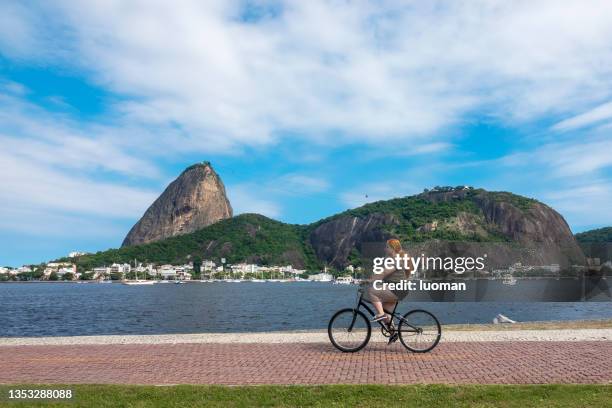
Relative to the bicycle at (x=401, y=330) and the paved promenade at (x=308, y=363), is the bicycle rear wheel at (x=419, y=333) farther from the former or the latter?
the paved promenade at (x=308, y=363)

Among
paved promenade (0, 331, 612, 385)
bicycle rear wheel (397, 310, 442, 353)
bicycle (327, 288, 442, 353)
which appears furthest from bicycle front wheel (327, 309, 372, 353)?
bicycle rear wheel (397, 310, 442, 353)

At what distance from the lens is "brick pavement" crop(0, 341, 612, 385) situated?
915cm

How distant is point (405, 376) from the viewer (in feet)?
30.4

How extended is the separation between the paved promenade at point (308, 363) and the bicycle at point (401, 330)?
23 centimetres

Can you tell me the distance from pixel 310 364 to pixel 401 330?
93.9 inches

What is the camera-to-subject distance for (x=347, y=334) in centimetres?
1215

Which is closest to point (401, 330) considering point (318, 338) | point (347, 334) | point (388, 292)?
point (388, 292)

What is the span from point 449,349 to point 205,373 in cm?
535

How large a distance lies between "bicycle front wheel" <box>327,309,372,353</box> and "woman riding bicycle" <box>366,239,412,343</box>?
39 centimetres

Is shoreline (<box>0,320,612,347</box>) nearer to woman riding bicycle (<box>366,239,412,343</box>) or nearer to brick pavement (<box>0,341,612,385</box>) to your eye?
brick pavement (<box>0,341,612,385</box>)

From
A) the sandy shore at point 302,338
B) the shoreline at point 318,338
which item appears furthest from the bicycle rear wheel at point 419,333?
the sandy shore at point 302,338

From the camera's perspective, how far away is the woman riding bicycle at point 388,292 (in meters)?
11.8

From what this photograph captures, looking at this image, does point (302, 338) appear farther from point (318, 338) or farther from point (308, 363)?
point (308, 363)

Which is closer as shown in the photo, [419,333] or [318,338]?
[419,333]
